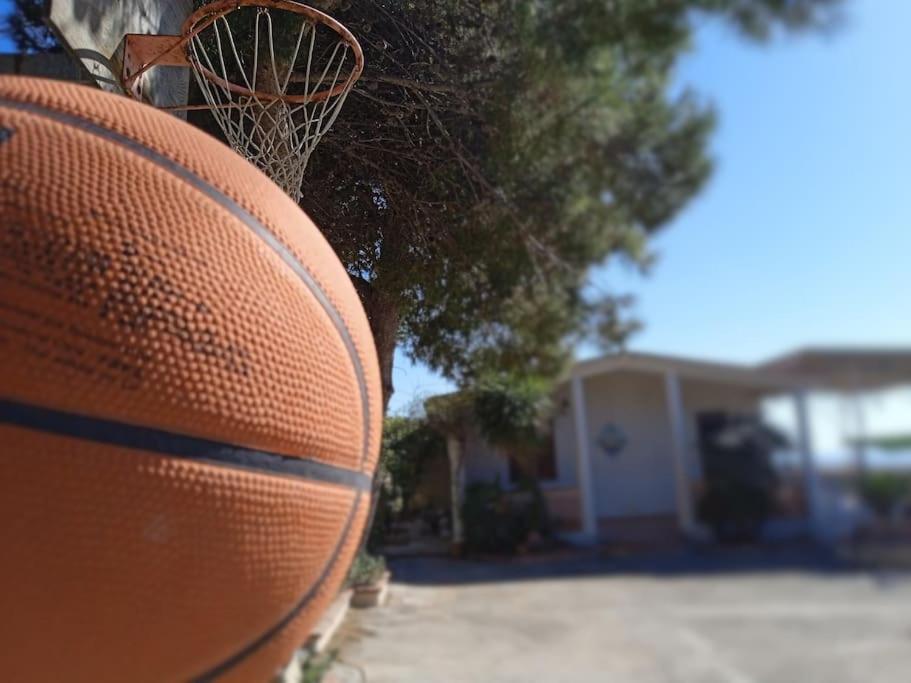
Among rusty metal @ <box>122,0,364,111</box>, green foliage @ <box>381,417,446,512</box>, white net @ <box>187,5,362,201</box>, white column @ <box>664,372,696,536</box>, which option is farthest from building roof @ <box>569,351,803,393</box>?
rusty metal @ <box>122,0,364,111</box>

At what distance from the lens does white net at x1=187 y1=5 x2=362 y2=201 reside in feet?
10.3

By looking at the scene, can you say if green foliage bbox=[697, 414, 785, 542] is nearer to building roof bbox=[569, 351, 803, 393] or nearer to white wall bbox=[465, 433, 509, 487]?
building roof bbox=[569, 351, 803, 393]

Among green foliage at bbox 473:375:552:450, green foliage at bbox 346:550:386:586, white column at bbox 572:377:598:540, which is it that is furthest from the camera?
white column at bbox 572:377:598:540

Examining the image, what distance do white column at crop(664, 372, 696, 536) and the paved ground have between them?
137 cm

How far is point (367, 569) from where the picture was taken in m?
5.11

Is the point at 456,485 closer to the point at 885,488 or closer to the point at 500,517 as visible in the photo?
the point at 885,488

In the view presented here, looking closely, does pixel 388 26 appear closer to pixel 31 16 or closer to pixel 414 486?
pixel 414 486

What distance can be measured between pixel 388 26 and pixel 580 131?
2.97 metres

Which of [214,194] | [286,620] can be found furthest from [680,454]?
[214,194]

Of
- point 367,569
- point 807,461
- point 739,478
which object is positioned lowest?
point 367,569

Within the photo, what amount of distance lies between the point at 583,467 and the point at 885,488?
9.38 m

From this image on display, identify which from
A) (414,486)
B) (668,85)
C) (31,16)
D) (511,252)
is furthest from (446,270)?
(668,85)

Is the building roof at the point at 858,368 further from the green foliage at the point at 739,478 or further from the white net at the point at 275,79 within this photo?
the white net at the point at 275,79

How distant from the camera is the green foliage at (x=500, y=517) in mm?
8102
